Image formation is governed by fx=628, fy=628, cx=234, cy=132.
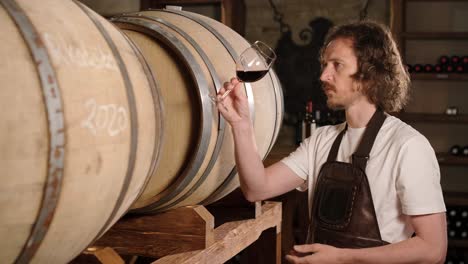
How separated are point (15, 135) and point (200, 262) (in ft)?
3.12

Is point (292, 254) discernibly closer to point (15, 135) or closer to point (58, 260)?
point (58, 260)

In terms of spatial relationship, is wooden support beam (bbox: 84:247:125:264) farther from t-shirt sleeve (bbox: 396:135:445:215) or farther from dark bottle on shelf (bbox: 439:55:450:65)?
dark bottle on shelf (bbox: 439:55:450:65)

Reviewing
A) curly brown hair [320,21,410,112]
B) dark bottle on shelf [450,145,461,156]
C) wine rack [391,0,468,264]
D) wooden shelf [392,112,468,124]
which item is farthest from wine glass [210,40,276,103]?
dark bottle on shelf [450,145,461,156]

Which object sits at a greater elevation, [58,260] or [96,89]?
[96,89]

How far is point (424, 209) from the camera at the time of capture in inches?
74.5

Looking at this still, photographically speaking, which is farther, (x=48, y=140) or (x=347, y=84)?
(x=347, y=84)

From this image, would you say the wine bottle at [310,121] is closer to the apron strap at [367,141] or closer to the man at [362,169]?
the man at [362,169]

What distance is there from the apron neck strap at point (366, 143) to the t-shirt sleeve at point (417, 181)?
0.39ft

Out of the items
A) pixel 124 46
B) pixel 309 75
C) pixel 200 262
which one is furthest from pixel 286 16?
pixel 124 46

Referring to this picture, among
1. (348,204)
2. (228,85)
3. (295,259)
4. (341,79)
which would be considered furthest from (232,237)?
(341,79)

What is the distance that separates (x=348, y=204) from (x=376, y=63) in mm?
492

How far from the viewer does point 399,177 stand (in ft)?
6.40

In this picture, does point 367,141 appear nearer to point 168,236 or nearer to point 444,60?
point 168,236

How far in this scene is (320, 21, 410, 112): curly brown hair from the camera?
2.11 metres
